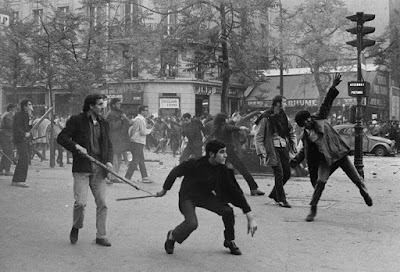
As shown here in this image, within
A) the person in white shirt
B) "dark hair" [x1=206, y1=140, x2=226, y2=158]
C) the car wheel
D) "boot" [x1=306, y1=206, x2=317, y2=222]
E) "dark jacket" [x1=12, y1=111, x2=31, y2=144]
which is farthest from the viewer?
the car wheel

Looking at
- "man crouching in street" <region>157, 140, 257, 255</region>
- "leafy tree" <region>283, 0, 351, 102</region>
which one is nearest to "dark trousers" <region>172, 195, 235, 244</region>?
"man crouching in street" <region>157, 140, 257, 255</region>

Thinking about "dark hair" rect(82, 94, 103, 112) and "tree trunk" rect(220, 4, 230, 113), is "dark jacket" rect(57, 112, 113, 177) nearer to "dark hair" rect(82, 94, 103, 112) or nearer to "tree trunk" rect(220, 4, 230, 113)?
"dark hair" rect(82, 94, 103, 112)

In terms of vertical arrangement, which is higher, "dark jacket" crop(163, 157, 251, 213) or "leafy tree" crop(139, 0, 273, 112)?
"leafy tree" crop(139, 0, 273, 112)

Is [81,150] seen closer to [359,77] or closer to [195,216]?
[195,216]

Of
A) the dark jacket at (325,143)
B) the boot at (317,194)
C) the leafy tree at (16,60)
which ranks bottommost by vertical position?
the boot at (317,194)

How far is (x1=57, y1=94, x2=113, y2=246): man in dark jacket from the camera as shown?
5367 millimetres

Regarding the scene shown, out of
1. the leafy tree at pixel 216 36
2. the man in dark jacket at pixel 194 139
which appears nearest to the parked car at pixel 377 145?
the leafy tree at pixel 216 36

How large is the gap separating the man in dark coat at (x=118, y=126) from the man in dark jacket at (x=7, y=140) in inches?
91.0

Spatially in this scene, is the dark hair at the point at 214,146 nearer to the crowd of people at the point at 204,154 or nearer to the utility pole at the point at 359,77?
the crowd of people at the point at 204,154

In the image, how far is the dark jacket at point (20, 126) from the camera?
977cm

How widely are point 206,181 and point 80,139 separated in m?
1.32

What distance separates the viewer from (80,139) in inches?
215

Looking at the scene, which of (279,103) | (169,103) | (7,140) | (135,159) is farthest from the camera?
(169,103)

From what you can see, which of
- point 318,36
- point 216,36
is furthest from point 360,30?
point 216,36
